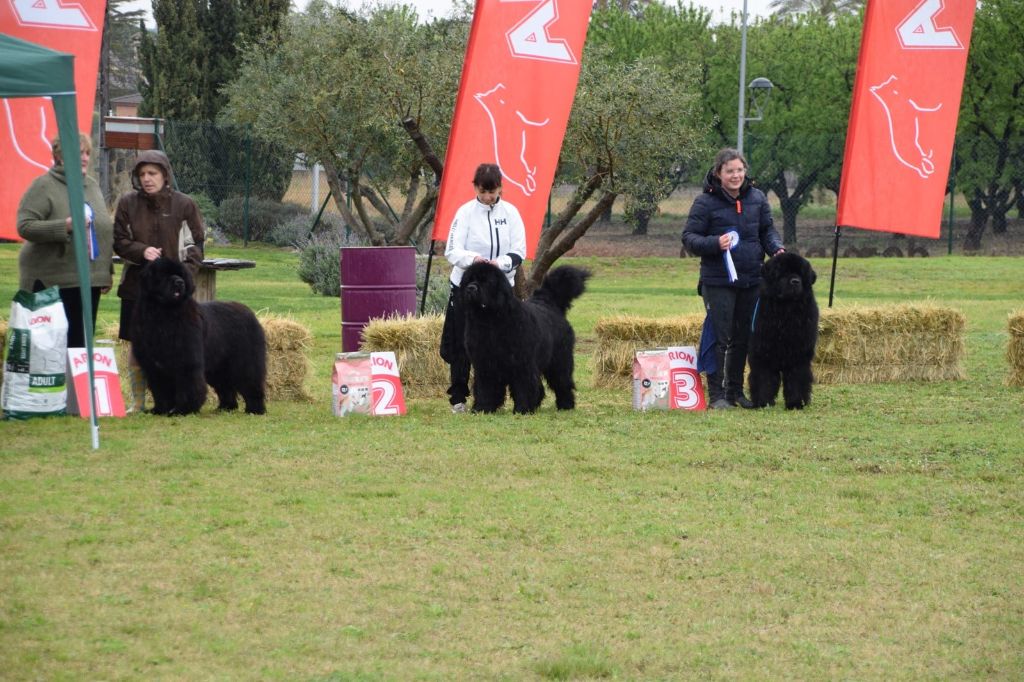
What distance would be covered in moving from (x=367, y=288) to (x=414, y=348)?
1135 mm

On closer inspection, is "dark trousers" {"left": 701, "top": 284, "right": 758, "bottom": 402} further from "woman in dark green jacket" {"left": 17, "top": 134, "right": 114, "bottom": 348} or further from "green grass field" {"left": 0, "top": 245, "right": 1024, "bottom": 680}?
"woman in dark green jacket" {"left": 17, "top": 134, "right": 114, "bottom": 348}

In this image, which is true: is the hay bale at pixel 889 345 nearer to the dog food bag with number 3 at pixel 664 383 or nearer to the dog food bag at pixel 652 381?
the dog food bag with number 3 at pixel 664 383

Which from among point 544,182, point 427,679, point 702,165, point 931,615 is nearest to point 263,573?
point 427,679

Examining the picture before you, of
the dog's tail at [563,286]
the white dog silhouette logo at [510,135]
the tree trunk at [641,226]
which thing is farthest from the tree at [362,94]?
the tree trunk at [641,226]

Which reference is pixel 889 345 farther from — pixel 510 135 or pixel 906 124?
pixel 510 135

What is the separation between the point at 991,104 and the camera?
1444 inches

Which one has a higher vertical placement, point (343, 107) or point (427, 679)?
point (343, 107)

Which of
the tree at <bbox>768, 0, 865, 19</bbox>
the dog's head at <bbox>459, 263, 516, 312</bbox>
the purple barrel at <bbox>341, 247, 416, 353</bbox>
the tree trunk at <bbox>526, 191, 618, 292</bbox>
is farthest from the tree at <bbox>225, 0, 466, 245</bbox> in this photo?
the tree at <bbox>768, 0, 865, 19</bbox>

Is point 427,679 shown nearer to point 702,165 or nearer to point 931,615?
point 931,615

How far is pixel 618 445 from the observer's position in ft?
27.2

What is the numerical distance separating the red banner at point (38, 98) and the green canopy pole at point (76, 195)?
2377 mm

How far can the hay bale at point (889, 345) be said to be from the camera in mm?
11711

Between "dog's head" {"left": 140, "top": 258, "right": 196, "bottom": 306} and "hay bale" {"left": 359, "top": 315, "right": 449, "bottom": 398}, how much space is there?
2.40 m

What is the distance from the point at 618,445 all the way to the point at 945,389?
4160 millimetres
